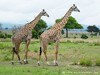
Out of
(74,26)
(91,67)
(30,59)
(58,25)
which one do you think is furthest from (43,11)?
(74,26)

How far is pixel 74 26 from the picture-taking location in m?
108

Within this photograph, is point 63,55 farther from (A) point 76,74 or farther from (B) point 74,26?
(B) point 74,26

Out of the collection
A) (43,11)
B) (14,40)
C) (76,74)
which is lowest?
(76,74)

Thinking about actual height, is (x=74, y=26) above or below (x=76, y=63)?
above

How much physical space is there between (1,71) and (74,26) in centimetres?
9337

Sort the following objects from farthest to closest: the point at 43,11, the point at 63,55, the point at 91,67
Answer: the point at 63,55, the point at 43,11, the point at 91,67

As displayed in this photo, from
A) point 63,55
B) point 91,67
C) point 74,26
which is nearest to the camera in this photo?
point 91,67

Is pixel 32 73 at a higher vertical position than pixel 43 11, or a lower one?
lower

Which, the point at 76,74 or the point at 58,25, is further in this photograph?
the point at 58,25

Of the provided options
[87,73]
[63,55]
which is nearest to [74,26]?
[63,55]

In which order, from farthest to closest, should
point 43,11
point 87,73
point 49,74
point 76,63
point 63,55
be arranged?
1. point 63,55
2. point 43,11
3. point 76,63
4. point 87,73
5. point 49,74

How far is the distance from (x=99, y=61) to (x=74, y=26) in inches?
3512

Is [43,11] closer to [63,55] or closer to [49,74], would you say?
[63,55]

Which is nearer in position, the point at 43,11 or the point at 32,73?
the point at 32,73
